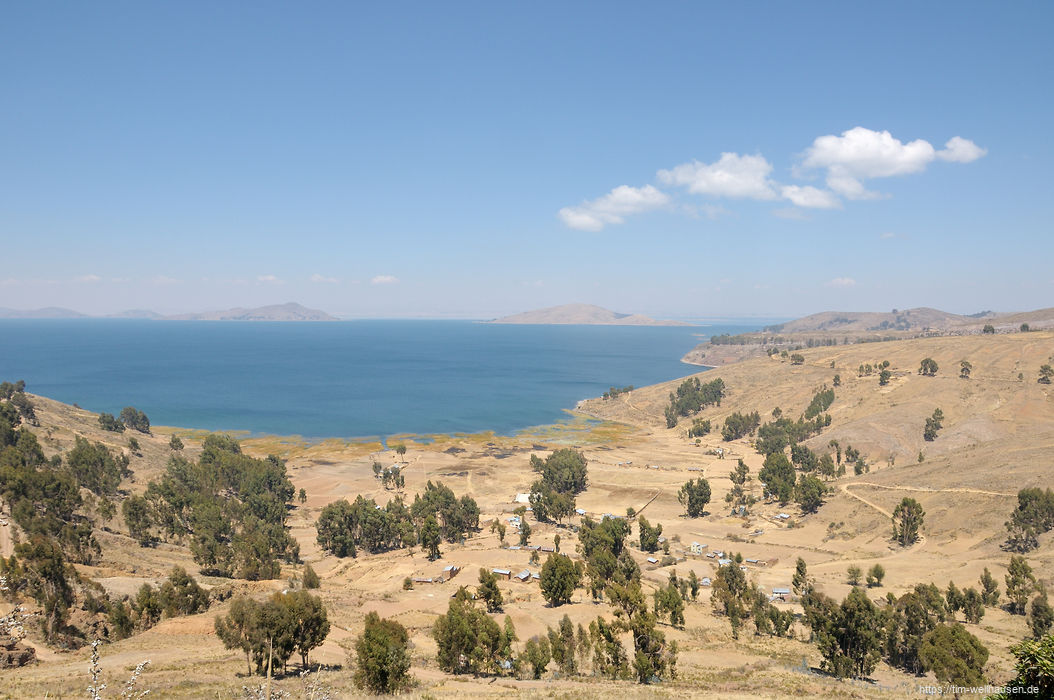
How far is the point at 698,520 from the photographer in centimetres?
7888

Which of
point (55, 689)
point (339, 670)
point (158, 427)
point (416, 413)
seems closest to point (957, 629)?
point (339, 670)

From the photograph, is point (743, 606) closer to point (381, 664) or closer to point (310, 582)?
point (381, 664)

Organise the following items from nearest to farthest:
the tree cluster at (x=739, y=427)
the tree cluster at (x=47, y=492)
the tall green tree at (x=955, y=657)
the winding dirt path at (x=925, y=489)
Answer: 1. the tall green tree at (x=955, y=657)
2. the tree cluster at (x=47, y=492)
3. the winding dirt path at (x=925, y=489)
4. the tree cluster at (x=739, y=427)

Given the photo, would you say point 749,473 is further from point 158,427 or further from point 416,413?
point 158,427

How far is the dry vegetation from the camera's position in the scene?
30156 millimetres

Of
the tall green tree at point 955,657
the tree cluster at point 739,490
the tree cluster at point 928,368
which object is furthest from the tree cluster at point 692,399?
the tall green tree at point 955,657

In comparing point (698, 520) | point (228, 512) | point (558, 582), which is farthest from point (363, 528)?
point (698, 520)

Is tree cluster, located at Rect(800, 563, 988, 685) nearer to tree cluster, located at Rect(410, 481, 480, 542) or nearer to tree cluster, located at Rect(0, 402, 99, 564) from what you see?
tree cluster, located at Rect(410, 481, 480, 542)

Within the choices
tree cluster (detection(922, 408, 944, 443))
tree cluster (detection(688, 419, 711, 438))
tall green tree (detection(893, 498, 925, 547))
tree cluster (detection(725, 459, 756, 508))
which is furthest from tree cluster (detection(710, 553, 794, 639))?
tree cluster (detection(688, 419, 711, 438))

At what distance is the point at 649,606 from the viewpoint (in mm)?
45844

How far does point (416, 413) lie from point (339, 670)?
131m

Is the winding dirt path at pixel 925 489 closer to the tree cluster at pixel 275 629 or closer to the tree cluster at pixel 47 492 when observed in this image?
the tree cluster at pixel 275 629

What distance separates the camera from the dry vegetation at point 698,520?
98.9 ft

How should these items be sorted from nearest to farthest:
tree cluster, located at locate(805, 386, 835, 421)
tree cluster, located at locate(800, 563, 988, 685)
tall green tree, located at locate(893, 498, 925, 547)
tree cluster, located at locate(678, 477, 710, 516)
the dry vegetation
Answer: the dry vegetation
tree cluster, located at locate(800, 563, 988, 685)
tall green tree, located at locate(893, 498, 925, 547)
tree cluster, located at locate(678, 477, 710, 516)
tree cluster, located at locate(805, 386, 835, 421)
